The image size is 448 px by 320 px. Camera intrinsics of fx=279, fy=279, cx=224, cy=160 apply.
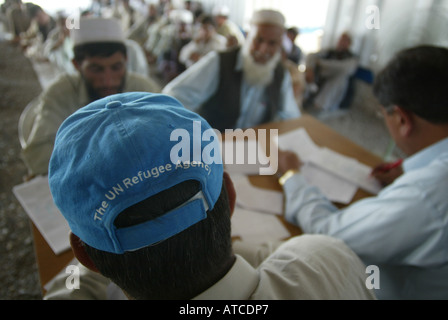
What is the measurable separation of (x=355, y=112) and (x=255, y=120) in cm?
211

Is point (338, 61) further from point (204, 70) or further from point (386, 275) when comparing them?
point (386, 275)

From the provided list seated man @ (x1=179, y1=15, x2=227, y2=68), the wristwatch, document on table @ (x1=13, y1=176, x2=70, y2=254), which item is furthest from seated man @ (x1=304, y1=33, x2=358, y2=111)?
document on table @ (x1=13, y1=176, x2=70, y2=254)

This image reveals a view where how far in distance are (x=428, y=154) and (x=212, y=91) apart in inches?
47.3

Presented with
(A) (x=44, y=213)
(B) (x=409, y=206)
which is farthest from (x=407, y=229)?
(A) (x=44, y=213)

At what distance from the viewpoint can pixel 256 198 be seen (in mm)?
1059

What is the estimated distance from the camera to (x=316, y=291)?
51 centimetres

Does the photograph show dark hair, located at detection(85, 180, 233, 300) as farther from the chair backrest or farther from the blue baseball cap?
the chair backrest

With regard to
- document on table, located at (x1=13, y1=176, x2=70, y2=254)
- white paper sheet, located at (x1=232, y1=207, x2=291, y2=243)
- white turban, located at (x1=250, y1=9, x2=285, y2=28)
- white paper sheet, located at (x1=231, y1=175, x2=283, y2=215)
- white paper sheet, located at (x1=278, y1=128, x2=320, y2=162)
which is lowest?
white paper sheet, located at (x1=232, y1=207, x2=291, y2=243)

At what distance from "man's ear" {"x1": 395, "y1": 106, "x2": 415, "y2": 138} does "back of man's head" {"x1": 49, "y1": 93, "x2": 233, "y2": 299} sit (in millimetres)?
725

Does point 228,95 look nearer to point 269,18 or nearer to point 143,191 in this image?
point 269,18

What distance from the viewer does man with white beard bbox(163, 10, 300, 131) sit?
1.67 meters

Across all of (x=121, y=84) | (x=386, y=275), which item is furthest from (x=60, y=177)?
(x=386, y=275)

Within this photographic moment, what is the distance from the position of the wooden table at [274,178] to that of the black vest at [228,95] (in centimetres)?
33
